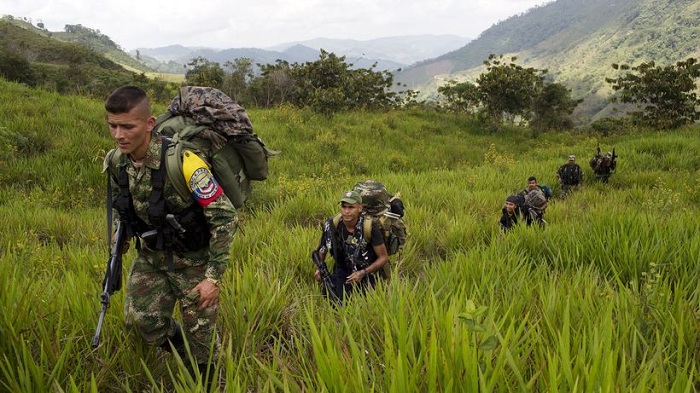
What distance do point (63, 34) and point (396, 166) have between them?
16142cm

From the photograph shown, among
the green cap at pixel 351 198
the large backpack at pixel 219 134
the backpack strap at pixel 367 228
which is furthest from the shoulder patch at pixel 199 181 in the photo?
the backpack strap at pixel 367 228

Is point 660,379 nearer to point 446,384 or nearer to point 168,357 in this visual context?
point 446,384

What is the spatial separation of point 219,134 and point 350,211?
5.64 feet

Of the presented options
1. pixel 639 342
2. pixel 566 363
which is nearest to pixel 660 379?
pixel 566 363

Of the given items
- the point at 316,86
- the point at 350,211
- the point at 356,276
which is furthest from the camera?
the point at 316,86

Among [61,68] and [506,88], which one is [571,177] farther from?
[61,68]

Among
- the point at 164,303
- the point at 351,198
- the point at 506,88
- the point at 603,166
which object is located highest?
the point at 506,88

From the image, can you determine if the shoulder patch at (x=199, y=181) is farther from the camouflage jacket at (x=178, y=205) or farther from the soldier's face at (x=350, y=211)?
the soldier's face at (x=350, y=211)

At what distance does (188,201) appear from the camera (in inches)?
97.5

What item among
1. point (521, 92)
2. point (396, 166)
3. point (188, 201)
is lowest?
point (396, 166)

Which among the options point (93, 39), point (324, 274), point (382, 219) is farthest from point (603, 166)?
point (93, 39)

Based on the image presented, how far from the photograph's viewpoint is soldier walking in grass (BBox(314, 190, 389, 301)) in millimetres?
3998

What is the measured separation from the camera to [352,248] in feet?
13.5

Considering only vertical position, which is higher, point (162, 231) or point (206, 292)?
point (162, 231)
